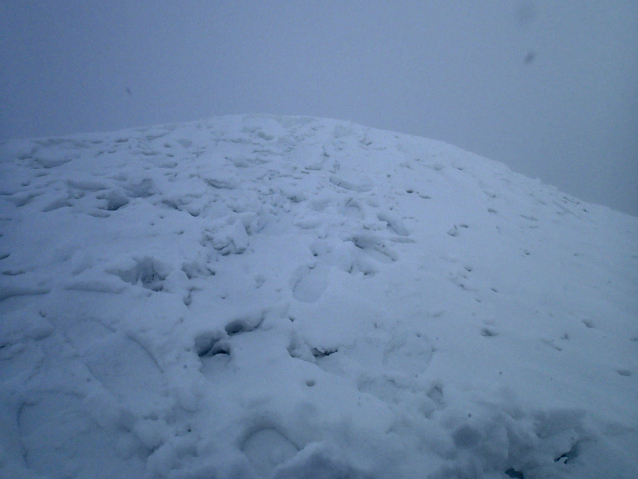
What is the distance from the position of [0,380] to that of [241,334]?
1.37 metres

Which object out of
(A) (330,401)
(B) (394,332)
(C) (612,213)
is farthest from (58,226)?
(C) (612,213)

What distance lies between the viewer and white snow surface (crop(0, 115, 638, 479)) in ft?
5.30

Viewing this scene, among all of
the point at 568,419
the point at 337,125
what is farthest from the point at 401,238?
the point at 337,125

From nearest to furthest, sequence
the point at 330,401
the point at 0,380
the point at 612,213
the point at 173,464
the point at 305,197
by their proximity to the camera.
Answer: the point at 173,464, the point at 0,380, the point at 330,401, the point at 305,197, the point at 612,213

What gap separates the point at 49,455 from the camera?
4.86 ft

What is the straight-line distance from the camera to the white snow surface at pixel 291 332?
1614 mm

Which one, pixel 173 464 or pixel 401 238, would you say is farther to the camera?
pixel 401 238

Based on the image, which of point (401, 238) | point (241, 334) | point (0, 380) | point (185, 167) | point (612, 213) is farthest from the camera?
point (612, 213)

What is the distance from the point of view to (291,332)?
2268 mm

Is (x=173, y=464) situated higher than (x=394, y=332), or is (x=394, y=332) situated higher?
(x=394, y=332)

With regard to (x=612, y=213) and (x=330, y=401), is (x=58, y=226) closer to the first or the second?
(x=330, y=401)

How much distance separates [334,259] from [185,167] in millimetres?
3056

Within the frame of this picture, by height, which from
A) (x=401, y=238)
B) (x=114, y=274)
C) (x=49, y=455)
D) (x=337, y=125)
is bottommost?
(x=49, y=455)

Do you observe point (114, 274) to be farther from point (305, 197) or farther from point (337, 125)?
→ point (337, 125)
